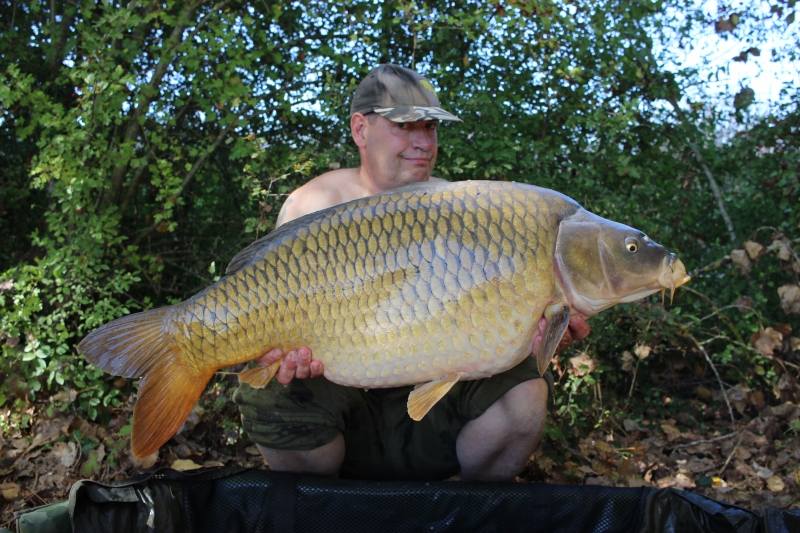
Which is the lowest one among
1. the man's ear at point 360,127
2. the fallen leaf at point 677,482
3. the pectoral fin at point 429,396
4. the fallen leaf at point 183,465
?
the fallen leaf at point 677,482

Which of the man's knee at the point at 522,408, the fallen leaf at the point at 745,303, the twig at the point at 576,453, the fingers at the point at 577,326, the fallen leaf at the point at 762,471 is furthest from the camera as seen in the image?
the fallen leaf at the point at 745,303

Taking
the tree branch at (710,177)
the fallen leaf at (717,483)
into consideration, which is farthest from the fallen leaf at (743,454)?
the tree branch at (710,177)

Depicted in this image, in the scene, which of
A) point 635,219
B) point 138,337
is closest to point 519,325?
point 138,337

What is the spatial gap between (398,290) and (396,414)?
1.94 ft

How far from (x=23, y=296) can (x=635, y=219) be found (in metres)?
2.38

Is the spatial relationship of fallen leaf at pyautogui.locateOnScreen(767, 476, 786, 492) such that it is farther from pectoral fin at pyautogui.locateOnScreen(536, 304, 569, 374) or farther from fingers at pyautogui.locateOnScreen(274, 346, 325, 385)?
fingers at pyautogui.locateOnScreen(274, 346, 325, 385)

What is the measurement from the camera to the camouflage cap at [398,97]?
81.9 inches

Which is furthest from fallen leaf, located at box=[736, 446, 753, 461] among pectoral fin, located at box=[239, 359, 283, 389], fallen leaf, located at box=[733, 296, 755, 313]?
pectoral fin, located at box=[239, 359, 283, 389]

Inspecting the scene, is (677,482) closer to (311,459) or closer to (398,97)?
(311,459)

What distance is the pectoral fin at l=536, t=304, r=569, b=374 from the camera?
5.00 feet

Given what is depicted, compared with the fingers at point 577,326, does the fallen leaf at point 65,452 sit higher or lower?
lower

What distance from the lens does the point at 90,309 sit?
9.32 feet

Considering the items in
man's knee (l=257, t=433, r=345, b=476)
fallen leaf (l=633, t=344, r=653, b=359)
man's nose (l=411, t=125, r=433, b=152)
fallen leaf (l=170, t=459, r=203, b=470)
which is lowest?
fallen leaf (l=170, t=459, r=203, b=470)

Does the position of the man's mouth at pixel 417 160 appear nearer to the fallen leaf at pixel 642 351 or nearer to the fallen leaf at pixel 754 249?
the fallen leaf at pixel 642 351
